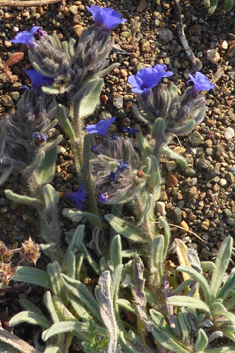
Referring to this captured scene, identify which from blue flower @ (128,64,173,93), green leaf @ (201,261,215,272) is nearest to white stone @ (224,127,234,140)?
blue flower @ (128,64,173,93)

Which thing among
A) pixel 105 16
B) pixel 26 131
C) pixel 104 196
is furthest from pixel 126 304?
pixel 105 16

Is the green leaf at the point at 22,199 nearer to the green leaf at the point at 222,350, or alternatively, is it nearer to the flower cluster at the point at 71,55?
the flower cluster at the point at 71,55

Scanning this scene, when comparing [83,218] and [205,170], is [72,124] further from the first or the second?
[205,170]

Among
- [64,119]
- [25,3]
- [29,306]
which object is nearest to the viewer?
[29,306]

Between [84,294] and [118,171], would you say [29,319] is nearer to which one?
[84,294]

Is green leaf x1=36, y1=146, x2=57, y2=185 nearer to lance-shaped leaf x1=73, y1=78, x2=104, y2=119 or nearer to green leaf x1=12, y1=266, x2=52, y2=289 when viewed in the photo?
lance-shaped leaf x1=73, y1=78, x2=104, y2=119

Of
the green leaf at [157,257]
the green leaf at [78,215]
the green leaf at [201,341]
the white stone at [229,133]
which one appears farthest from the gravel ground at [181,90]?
the green leaf at [201,341]
